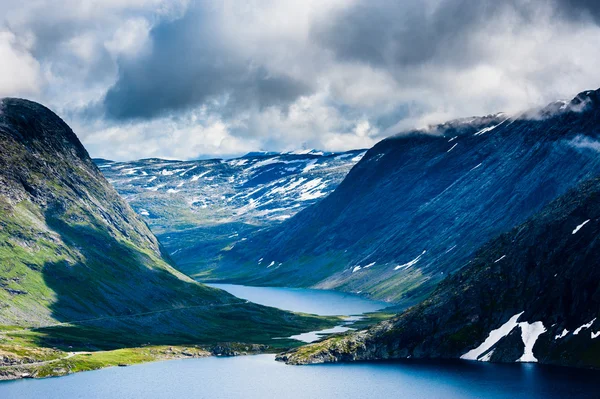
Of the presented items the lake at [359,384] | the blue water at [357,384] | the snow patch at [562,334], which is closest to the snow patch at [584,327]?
the snow patch at [562,334]

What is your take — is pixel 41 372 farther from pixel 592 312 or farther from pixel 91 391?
pixel 592 312

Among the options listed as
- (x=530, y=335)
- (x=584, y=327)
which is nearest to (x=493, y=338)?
(x=530, y=335)

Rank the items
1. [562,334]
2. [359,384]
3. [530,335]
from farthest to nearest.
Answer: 1. [530,335]
2. [562,334]
3. [359,384]

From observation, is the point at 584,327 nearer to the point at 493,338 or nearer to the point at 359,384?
the point at 493,338

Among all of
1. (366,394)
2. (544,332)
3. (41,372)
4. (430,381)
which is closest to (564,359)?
(544,332)

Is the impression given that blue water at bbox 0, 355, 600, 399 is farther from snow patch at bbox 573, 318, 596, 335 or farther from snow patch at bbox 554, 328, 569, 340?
snow patch at bbox 573, 318, 596, 335

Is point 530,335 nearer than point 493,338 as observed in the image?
Yes

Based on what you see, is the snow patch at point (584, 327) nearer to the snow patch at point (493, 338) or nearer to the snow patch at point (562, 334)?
the snow patch at point (562, 334)

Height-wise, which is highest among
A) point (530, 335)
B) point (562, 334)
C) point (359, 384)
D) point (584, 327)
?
point (584, 327)
